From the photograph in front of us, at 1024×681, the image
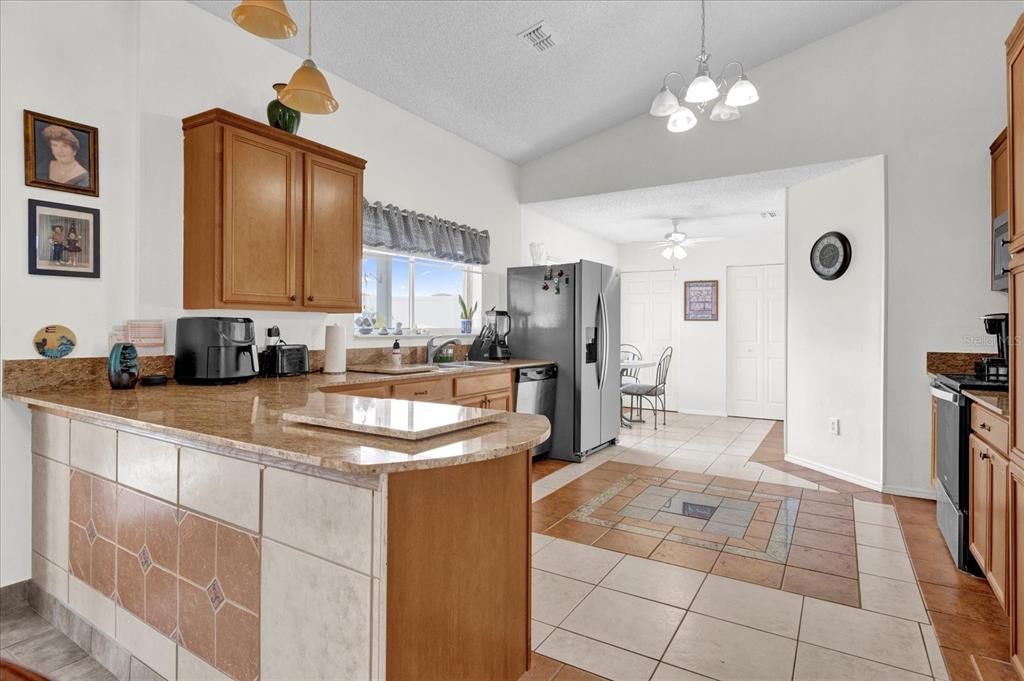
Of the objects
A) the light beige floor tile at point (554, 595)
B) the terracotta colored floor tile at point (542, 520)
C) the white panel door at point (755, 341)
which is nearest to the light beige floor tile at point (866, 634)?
the light beige floor tile at point (554, 595)

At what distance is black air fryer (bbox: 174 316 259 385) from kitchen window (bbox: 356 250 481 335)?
4.43ft

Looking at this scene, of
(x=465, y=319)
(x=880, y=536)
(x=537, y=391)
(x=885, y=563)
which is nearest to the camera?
(x=885, y=563)

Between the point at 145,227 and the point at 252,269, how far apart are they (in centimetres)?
52

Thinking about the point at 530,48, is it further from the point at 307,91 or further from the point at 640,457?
the point at 640,457

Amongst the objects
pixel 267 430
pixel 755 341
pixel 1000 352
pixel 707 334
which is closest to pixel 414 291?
pixel 267 430

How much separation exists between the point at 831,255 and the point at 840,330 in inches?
23.7

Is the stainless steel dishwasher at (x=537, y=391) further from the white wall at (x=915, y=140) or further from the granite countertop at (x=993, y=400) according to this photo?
the granite countertop at (x=993, y=400)

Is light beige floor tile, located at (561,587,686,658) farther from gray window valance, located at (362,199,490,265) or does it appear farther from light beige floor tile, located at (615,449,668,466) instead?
gray window valance, located at (362,199,490,265)

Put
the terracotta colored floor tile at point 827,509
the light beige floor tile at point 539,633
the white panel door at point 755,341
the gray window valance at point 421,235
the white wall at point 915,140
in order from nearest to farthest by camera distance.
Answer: the light beige floor tile at point 539,633
the terracotta colored floor tile at point 827,509
the white wall at point 915,140
the gray window valance at point 421,235
the white panel door at point 755,341

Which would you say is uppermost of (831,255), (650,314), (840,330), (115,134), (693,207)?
(693,207)

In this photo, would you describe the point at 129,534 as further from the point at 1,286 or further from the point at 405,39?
the point at 405,39

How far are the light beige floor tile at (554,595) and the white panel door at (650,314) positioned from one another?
5632 millimetres

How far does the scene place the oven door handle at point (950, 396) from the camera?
2.64 meters

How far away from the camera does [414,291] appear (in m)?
4.57
